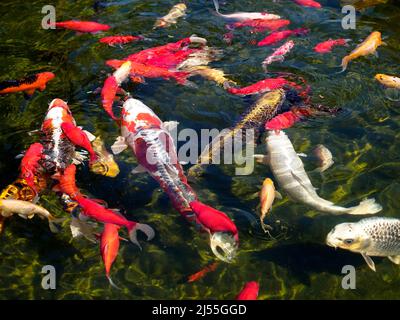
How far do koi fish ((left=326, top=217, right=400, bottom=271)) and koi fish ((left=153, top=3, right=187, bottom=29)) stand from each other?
20.3ft

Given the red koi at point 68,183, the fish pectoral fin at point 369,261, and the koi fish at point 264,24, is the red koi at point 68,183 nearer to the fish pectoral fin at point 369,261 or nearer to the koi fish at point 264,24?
the fish pectoral fin at point 369,261

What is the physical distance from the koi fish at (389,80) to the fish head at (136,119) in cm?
378

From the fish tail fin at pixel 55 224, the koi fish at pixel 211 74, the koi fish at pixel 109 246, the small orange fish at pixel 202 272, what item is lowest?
the small orange fish at pixel 202 272

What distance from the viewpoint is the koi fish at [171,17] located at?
10010 millimetres

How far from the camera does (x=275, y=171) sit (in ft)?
21.5

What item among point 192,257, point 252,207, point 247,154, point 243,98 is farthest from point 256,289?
point 243,98

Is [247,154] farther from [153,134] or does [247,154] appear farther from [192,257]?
[192,257]

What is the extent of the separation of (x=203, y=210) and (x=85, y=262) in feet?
5.76

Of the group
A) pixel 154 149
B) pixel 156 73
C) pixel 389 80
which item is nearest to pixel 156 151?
pixel 154 149

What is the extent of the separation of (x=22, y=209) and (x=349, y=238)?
395 centimetres

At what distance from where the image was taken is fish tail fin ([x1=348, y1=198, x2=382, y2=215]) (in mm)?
5930

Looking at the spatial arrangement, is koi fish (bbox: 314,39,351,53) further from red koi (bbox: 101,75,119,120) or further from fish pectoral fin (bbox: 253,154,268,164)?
red koi (bbox: 101,75,119,120)

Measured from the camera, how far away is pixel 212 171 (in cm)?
686

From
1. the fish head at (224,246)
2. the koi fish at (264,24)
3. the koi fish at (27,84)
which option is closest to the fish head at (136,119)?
the koi fish at (27,84)
